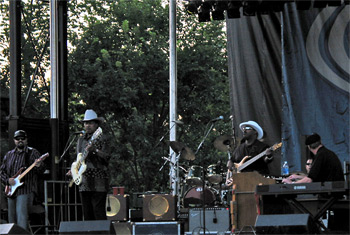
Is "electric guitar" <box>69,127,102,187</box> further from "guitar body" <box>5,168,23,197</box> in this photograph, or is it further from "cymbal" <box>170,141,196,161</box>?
"cymbal" <box>170,141,196,161</box>

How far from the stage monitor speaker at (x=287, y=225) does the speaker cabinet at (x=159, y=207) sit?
17.9 ft

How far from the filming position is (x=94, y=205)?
942cm

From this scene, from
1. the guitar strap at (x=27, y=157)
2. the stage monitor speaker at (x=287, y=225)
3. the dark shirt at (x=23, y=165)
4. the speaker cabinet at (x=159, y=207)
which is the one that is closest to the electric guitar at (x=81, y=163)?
the dark shirt at (x=23, y=165)

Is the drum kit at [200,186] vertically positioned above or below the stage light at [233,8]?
below

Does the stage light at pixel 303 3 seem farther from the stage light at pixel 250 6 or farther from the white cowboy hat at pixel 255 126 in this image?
the white cowboy hat at pixel 255 126

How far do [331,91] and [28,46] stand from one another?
10350 millimetres

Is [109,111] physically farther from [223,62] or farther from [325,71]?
[325,71]

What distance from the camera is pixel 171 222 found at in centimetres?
1166

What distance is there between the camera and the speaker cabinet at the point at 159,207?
38.6 feet

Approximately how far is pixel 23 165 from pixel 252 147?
12.0 feet

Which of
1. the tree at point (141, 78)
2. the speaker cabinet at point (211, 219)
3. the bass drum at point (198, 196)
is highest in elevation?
the tree at point (141, 78)

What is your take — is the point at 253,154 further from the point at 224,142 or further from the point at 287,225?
the point at 287,225

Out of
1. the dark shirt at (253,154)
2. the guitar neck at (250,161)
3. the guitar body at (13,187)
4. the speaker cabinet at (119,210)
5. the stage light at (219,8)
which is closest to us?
the stage light at (219,8)

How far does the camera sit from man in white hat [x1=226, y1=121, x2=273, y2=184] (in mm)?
10320
